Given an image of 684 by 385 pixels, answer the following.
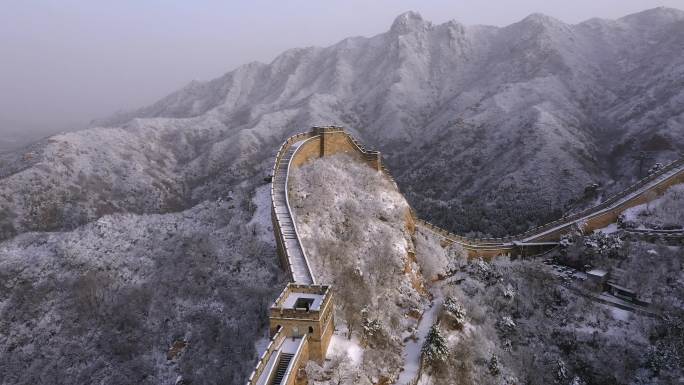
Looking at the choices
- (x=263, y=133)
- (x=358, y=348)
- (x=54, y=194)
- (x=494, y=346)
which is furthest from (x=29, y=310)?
(x=263, y=133)

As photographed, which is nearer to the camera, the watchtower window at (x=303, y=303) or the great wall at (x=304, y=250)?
the great wall at (x=304, y=250)

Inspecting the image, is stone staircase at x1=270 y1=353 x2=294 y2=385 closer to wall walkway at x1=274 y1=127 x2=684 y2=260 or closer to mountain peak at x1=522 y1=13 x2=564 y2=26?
wall walkway at x1=274 y1=127 x2=684 y2=260

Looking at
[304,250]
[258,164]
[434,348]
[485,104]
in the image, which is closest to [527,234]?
[434,348]

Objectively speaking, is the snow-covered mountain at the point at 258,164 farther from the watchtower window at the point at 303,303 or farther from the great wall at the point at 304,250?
the watchtower window at the point at 303,303

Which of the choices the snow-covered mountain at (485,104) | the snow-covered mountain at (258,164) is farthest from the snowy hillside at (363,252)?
the snow-covered mountain at (485,104)

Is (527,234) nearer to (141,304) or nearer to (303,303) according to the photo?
(303,303)

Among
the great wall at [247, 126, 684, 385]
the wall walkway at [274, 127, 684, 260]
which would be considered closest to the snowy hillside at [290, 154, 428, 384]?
the great wall at [247, 126, 684, 385]
